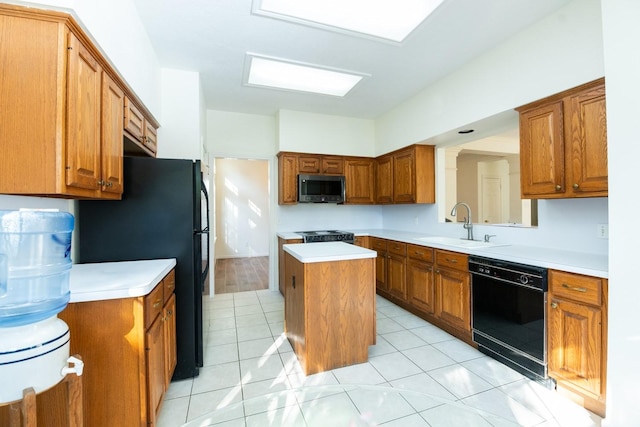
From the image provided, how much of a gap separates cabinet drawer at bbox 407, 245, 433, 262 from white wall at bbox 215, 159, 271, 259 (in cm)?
503

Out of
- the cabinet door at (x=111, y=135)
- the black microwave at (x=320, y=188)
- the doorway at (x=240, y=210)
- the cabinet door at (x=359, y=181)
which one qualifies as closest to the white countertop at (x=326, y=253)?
the cabinet door at (x=111, y=135)

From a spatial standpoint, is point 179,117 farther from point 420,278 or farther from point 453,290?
point 453,290

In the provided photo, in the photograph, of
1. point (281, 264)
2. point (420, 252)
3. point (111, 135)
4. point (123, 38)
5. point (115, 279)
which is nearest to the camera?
point (115, 279)

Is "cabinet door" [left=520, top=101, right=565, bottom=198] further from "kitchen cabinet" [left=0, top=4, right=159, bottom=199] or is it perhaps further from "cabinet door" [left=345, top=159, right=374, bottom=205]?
"kitchen cabinet" [left=0, top=4, right=159, bottom=199]

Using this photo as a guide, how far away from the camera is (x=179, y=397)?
6.17ft

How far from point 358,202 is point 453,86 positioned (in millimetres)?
2026

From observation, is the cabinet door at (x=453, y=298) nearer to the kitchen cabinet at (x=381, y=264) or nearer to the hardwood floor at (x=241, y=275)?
the kitchen cabinet at (x=381, y=264)

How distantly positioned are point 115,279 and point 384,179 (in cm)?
365

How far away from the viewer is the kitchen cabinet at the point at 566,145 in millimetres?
1858

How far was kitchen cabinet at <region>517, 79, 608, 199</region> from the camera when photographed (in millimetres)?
1858

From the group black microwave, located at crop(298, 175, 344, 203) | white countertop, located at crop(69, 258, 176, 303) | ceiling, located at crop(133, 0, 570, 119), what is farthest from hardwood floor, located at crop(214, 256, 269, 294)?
ceiling, located at crop(133, 0, 570, 119)

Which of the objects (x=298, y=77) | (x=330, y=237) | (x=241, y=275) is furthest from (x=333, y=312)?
(x=241, y=275)

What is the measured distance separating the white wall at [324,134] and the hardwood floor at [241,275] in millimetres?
2319

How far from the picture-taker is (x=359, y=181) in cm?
448
